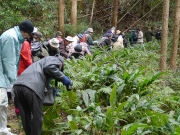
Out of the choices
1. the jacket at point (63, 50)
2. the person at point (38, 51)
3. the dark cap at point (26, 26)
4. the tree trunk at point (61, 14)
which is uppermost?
the tree trunk at point (61, 14)

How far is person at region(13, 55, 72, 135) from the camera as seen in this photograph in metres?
3.69

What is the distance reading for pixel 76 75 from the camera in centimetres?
625

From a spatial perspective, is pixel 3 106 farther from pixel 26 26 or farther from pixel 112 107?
pixel 112 107

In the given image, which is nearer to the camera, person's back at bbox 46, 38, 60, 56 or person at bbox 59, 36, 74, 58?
person's back at bbox 46, 38, 60, 56

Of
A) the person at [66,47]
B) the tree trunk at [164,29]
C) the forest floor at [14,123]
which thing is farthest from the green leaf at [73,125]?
the tree trunk at [164,29]

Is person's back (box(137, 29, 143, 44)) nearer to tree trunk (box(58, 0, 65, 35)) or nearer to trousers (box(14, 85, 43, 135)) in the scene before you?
tree trunk (box(58, 0, 65, 35))

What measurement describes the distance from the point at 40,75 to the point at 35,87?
20 cm

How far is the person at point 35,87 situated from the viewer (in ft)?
12.1

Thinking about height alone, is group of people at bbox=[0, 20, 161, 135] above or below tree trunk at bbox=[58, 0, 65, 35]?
below

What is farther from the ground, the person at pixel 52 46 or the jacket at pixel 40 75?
the person at pixel 52 46

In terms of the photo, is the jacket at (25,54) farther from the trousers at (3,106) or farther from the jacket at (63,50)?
the jacket at (63,50)

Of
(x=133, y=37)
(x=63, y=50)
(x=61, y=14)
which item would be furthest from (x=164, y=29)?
(x=133, y=37)

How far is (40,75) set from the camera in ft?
12.4

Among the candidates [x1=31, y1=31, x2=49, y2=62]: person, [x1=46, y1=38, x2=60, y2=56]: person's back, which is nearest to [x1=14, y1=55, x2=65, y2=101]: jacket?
[x1=46, y1=38, x2=60, y2=56]: person's back
